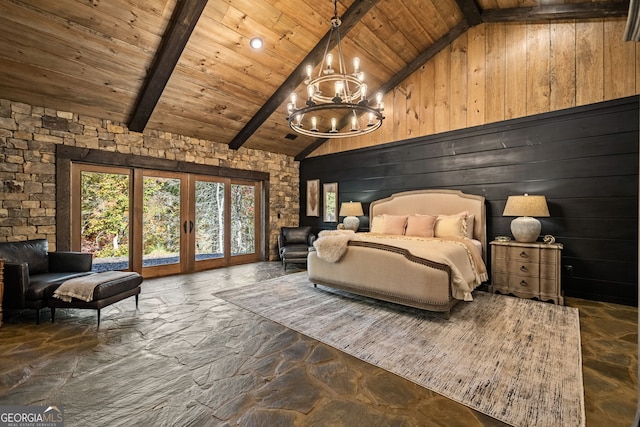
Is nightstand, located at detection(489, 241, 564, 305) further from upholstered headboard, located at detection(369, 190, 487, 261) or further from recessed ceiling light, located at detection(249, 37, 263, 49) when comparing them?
recessed ceiling light, located at detection(249, 37, 263, 49)

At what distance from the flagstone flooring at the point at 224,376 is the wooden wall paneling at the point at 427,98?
361cm

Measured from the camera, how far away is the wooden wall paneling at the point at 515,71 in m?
4.14

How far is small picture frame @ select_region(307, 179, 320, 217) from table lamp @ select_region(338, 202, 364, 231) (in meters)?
1.20

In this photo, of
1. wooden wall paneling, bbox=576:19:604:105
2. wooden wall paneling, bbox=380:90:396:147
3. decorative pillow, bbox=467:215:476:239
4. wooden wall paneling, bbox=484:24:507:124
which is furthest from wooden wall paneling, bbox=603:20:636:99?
wooden wall paneling, bbox=380:90:396:147

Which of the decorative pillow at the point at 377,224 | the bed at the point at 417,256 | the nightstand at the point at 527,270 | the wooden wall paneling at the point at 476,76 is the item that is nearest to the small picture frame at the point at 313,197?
the decorative pillow at the point at 377,224

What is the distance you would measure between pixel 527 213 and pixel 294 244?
4.25 meters

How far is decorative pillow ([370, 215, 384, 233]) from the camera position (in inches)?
203

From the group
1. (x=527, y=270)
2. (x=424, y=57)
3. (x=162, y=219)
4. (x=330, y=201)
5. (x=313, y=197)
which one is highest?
(x=424, y=57)

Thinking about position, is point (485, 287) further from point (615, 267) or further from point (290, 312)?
point (290, 312)

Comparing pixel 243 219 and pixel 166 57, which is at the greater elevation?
pixel 166 57

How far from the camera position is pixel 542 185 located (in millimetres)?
3994

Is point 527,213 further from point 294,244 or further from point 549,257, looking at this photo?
point 294,244

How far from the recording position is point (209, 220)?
5.82 meters

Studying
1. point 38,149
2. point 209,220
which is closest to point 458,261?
point 209,220
